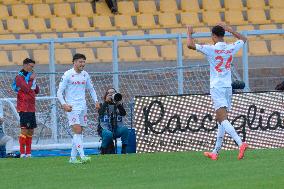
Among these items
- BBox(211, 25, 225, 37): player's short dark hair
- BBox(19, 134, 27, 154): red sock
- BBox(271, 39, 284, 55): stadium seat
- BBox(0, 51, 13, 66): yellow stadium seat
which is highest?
BBox(271, 39, 284, 55): stadium seat

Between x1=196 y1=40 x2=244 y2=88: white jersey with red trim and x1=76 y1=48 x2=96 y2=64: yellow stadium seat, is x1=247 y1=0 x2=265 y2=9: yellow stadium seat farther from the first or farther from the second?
x1=196 y1=40 x2=244 y2=88: white jersey with red trim

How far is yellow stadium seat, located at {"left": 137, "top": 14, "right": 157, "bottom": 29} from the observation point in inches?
1158

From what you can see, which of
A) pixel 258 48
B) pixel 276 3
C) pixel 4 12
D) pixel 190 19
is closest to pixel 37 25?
pixel 4 12

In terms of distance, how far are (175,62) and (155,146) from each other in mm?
3799

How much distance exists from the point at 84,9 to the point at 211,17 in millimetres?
3376

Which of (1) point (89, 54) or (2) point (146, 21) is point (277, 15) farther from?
(1) point (89, 54)

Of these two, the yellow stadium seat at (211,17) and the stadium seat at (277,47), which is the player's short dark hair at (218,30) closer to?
the stadium seat at (277,47)

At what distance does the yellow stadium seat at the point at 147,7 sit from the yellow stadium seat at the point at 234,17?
196 centimetres

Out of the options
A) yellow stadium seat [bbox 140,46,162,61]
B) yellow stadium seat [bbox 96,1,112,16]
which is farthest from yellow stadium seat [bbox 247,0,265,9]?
yellow stadium seat [bbox 140,46,162,61]

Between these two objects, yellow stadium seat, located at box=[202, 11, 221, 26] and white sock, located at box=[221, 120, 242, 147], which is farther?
yellow stadium seat, located at box=[202, 11, 221, 26]

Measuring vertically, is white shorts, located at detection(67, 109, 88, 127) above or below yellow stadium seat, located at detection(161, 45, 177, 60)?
below

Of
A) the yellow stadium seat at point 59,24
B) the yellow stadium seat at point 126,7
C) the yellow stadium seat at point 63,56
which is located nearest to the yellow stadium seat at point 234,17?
the yellow stadium seat at point 126,7

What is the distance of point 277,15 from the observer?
99.2 feet

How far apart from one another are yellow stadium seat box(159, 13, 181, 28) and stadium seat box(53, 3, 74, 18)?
237 centimetres
